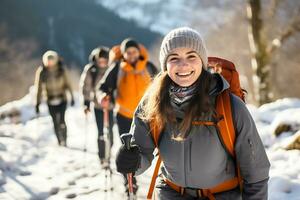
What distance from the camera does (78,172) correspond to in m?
8.12

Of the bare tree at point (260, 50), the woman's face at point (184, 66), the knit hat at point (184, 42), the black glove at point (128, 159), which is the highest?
the bare tree at point (260, 50)

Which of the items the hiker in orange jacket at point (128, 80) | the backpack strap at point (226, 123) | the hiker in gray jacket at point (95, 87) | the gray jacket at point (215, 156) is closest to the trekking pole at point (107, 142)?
the hiker in gray jacket at point (95, 87)

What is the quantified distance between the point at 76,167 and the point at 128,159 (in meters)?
5.82

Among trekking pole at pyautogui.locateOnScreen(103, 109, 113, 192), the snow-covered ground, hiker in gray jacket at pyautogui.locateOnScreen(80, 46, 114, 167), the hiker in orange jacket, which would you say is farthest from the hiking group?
hiker in gray jacket at pyautogui.locateOnScreen(80, 46, 114, 167)

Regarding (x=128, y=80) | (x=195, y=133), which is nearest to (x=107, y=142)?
(x=128, y=80)

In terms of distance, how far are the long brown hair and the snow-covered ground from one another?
114 inches

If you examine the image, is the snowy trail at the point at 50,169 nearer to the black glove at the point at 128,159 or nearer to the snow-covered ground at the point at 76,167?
the snow-covered ground at the point at 76,167

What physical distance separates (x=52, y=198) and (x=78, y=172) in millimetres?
1451

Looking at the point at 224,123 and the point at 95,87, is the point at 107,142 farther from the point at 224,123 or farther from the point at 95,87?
the point at 224,123

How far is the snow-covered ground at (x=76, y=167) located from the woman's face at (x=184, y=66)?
2994 mm

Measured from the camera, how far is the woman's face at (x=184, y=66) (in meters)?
2.74

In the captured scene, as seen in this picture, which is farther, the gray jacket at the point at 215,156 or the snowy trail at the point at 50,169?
the snowy trail at the point at 50,169

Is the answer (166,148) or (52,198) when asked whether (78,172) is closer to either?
(52,198)

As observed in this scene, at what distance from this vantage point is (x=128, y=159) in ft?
9.73
